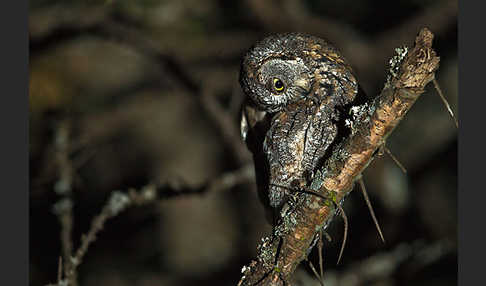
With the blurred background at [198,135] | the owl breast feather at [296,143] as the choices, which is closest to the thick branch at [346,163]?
the owl breast feather at [296,143]

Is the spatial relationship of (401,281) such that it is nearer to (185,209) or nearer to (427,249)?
(427,249)

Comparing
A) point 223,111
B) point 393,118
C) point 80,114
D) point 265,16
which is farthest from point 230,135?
point 393,118

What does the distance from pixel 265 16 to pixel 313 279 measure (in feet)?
8.25

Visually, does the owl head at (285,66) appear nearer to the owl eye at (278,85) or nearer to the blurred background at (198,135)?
the owl eye at (278,85)

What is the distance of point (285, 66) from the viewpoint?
2.64m

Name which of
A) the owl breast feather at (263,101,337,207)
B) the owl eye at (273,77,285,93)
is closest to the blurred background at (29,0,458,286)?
the owl breast feather at (263,101,337,207)

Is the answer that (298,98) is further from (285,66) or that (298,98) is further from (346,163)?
(346,163)

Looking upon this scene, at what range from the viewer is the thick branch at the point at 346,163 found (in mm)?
1897

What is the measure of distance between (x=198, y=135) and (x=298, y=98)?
14.5 ft

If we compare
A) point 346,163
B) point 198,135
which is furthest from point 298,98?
point 198,135

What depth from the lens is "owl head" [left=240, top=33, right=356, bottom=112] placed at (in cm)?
265

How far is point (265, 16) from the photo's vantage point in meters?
5.27

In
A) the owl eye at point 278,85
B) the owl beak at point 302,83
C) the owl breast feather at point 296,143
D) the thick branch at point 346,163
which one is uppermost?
the owl eye at point 278,85

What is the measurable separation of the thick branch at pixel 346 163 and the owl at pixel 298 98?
396mm
